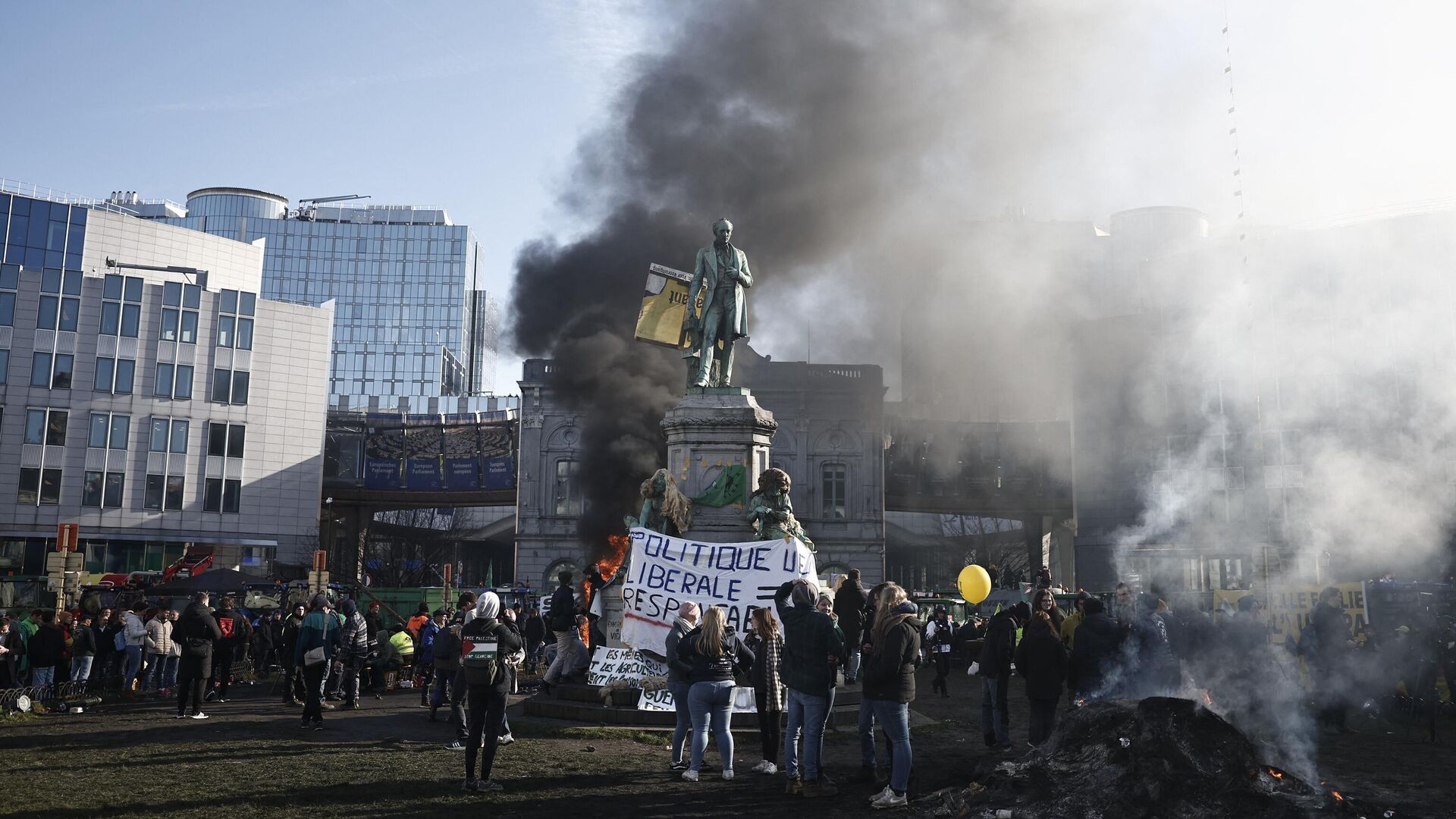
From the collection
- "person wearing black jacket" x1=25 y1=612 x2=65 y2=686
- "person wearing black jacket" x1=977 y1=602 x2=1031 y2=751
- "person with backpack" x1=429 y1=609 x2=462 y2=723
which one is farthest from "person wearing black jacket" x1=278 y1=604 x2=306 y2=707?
"person wearing black jacket" x1=977 y1=602 x2=1031 y2=751

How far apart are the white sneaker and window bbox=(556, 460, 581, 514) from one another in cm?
4764

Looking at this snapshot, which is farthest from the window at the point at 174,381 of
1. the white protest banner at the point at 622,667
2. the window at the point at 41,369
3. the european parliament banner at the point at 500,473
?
the white protest banner at the point at 622,667

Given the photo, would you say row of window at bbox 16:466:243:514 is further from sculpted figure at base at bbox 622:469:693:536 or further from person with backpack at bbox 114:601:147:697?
sculpted figure at base at bbox 622:469:693:536

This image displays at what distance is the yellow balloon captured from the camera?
1473 centimetres

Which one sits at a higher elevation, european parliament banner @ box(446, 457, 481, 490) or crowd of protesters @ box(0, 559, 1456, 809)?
european parliament banner @ box(446, 457, 481, 490)

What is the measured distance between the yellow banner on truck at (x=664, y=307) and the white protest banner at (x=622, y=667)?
23.0 feet

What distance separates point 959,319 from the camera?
7231 centimetres

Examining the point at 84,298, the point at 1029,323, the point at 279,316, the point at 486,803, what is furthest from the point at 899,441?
the point at 486,803

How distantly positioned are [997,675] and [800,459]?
44.1 m

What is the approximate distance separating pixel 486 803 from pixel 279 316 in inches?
1838

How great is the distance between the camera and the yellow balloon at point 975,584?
1473 cm

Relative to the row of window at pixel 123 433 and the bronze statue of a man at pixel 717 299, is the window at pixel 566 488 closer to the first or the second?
the row of window at pixel 123 433

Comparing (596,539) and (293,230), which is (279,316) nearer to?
(596,539)

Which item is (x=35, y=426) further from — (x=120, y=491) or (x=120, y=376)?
(x=120, y=491)
